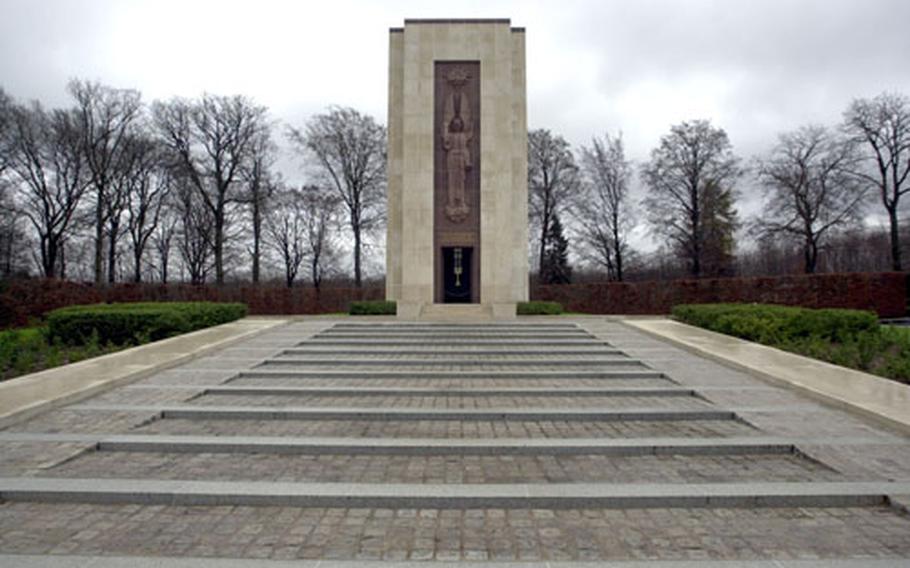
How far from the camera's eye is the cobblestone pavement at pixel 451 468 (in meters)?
5.37

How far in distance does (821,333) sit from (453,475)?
12.3 m

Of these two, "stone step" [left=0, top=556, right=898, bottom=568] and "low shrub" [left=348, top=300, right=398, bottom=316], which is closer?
"stone step" [left=0, top=556, right=898, bottom=568]

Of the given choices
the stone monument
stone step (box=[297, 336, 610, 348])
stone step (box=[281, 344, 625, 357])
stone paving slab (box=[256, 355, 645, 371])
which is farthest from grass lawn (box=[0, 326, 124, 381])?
the stone monument

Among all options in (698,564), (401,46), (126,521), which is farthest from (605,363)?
(401,46)

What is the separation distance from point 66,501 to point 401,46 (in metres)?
26.3

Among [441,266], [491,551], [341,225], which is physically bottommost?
[491,551]

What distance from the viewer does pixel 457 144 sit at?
25.9 metres

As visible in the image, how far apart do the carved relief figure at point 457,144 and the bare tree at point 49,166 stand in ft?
82.9

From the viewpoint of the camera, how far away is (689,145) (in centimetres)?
3784

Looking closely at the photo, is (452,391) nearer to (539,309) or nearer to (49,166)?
(539,309)

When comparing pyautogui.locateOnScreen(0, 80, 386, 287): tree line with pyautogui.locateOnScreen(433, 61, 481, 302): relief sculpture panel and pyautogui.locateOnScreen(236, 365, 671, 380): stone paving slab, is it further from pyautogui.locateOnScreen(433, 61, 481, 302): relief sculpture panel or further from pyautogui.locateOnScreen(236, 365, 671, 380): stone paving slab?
pyautogui.locateOnScreen(236, 365, 671, 380): stone paving slab

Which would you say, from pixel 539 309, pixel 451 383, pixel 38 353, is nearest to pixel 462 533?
pixel 451 383

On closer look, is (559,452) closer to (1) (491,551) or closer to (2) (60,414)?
(1) (491,551)

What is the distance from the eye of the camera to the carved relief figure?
25797 millimetres
